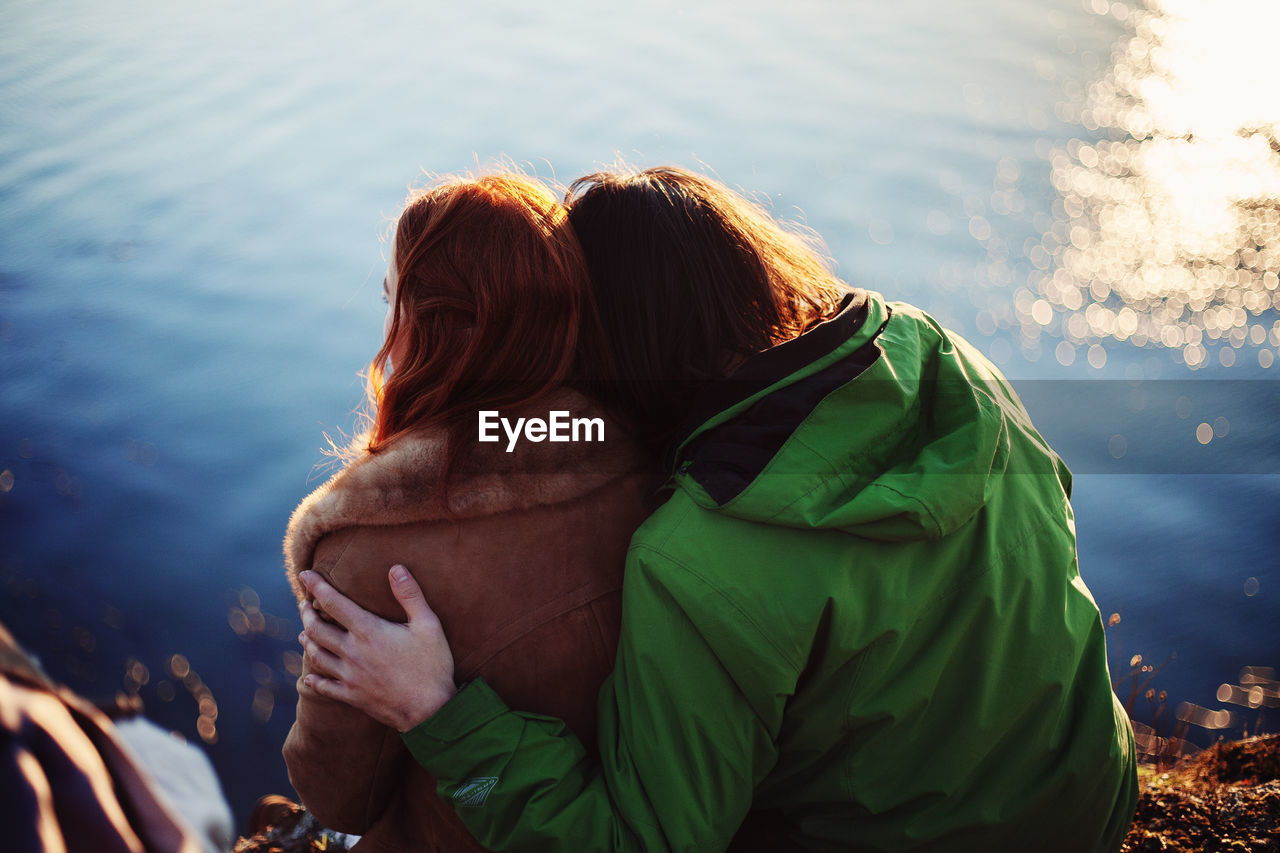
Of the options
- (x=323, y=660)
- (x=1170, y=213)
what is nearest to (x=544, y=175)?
(x=323, y=660)

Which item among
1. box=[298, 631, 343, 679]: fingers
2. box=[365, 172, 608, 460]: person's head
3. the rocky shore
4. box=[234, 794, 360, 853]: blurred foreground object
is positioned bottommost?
box=[234, 794, 360, 853]: blurred foreground object

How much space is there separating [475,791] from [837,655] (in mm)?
501

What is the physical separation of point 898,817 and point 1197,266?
523 centimetres

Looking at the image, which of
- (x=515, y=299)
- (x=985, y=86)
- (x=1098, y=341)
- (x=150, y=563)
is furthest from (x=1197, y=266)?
(x=150, y=563)

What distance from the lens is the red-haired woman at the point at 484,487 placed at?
42.9 inches

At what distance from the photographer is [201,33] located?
6.55 metres

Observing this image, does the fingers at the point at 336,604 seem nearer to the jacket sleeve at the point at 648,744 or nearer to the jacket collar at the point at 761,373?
the jacket sleeve at the point at 648,744

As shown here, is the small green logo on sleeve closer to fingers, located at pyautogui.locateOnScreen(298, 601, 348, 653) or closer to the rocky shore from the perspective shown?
fingers, located at pyautogui.locateOnScreen(298, 601, 348, 653)

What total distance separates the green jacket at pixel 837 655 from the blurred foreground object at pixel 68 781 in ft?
1.97

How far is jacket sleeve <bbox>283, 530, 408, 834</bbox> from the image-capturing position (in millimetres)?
1141

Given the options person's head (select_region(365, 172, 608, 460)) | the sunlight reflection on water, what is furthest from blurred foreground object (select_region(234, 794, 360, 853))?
the sunlight reflection on water

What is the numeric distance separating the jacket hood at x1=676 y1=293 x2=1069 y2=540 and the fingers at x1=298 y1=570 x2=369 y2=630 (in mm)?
468

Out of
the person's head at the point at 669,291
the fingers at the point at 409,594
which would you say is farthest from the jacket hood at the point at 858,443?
the fingers at the point at 409,594

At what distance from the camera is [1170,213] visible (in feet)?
17.6
